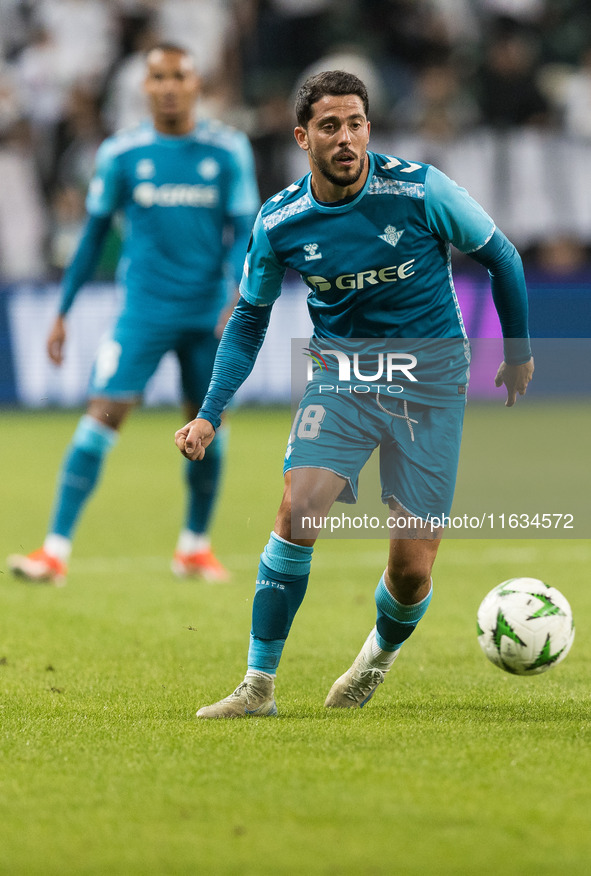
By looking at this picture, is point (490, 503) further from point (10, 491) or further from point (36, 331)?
point (36, 331)

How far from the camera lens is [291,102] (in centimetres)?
1706

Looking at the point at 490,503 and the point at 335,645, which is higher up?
the point at 335,645

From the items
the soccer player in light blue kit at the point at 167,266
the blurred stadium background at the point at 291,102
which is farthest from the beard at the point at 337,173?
the blurred stadium background at the point at 291,102

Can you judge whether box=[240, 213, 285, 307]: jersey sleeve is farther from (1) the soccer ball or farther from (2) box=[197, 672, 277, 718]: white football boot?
(1) the soccer ball

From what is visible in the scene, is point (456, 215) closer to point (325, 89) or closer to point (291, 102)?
point (325, 89)

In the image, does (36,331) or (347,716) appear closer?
(347,716)

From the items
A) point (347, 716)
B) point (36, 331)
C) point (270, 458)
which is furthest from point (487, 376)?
point (347, 716)

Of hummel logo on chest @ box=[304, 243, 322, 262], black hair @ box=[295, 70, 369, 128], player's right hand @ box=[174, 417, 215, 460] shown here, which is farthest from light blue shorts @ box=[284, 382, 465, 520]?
black hair @ box=[295, 70, 369, 128]

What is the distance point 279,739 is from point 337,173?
1.74 m

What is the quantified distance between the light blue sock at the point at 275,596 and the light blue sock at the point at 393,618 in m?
0.32

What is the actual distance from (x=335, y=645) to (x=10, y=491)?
17.2ft

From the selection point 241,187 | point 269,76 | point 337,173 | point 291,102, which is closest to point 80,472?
point 241,187

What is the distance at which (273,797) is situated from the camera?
336 centimetres

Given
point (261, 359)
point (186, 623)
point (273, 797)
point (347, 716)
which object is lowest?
point (261, 359)
